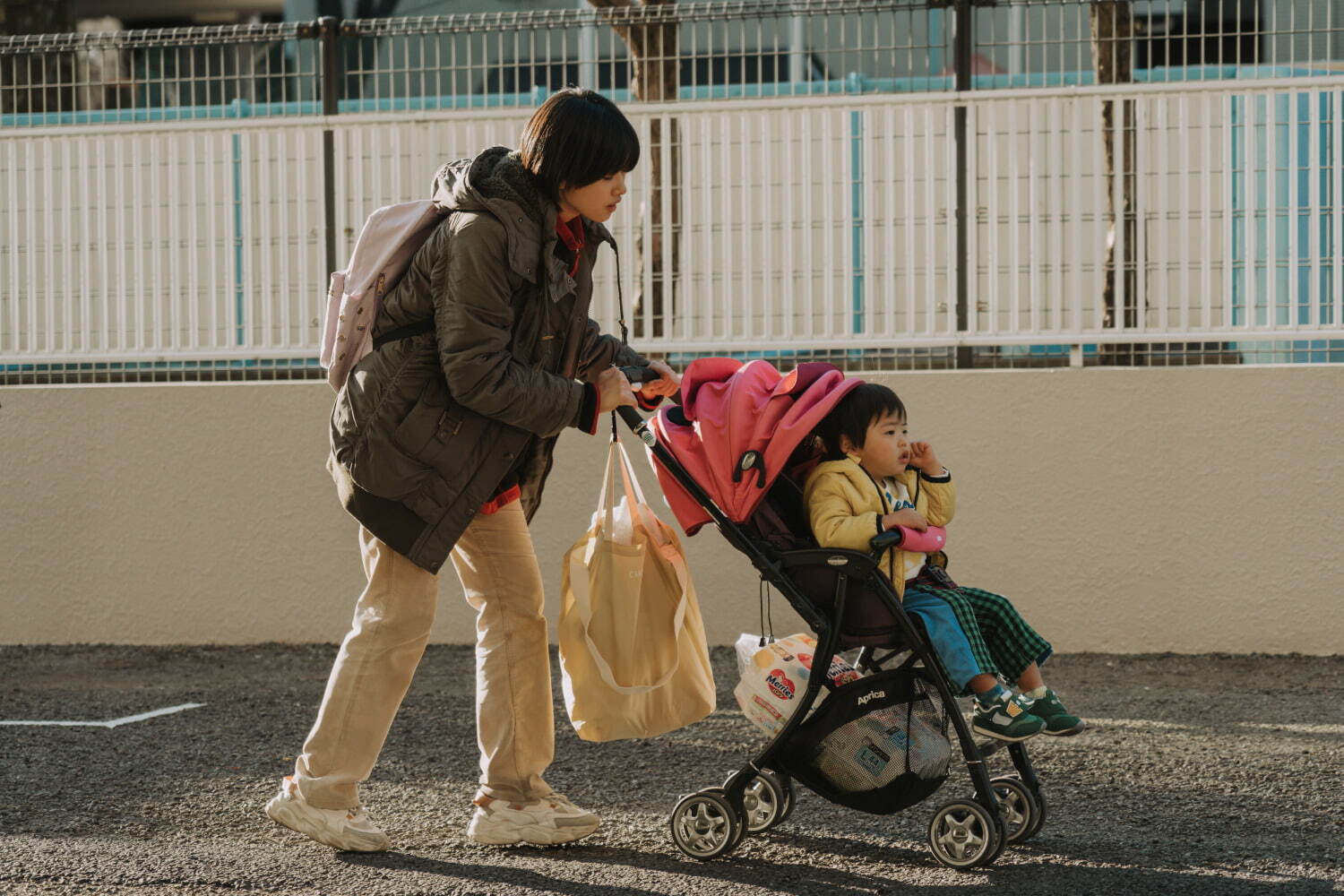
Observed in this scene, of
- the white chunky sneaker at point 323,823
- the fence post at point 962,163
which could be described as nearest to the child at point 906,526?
the white chunky sneaker at point 323,823

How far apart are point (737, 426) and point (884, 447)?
379mm

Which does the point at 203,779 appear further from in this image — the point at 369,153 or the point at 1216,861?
the point at 369,153

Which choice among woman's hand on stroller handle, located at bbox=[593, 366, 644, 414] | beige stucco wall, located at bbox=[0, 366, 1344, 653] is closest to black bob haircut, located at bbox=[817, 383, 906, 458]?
woman's hand on stroller handle, located at bbox=[593, 366, 644, 414]

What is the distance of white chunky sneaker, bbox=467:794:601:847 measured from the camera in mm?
4172

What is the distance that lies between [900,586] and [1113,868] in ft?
2.69

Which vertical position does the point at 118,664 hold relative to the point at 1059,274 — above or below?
below

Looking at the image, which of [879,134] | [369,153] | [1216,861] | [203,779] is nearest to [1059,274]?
[879,134]

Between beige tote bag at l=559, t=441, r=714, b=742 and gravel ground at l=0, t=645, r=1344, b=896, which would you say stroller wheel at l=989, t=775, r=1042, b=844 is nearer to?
gravel ground at l=0, t=645, r=1344, b=896

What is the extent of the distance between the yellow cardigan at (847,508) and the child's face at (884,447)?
33 millimetres

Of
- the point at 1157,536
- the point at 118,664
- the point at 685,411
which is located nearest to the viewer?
the point at 685,411

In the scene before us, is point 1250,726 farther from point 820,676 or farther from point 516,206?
point 516,206

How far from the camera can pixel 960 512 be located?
7074 millimetres

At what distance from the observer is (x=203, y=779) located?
505 cm

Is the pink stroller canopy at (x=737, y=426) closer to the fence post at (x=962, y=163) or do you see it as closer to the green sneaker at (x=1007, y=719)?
the green sneaker at (x=1007, y=719)
